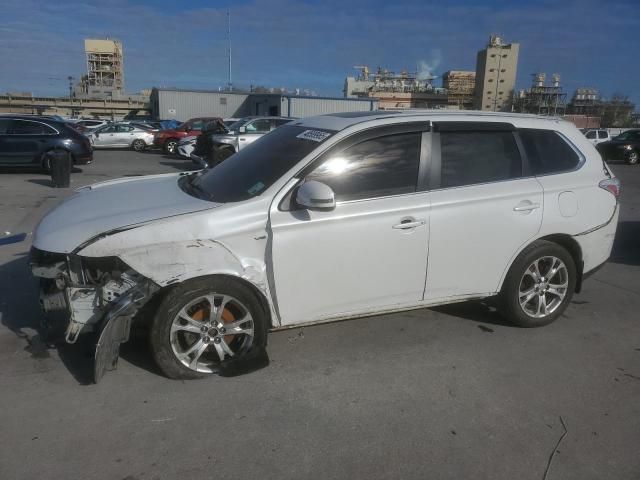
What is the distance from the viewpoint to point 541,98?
112m

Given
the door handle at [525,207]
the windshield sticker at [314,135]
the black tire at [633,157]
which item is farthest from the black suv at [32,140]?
the black tire at [633,157]

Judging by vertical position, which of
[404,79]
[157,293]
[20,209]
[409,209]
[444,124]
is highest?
[404,79]

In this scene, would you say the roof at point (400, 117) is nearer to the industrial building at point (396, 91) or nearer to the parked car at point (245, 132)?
the parked car at point (245, 132)

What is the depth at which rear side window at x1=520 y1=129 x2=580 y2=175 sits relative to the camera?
14.3 feet

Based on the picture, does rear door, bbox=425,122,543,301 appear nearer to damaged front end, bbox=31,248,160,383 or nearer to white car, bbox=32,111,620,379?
white car, bbox=32,111,620,379

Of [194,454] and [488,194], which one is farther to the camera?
[488,194]

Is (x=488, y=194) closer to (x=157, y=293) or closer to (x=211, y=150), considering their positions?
(x=157, y=293)

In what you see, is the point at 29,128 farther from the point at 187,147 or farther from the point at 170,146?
the point at 170,146

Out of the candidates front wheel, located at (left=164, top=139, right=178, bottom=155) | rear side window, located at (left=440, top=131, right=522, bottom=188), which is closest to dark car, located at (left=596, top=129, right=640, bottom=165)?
front wheel, located at (left=164, top=139, right=178, bottom=155)

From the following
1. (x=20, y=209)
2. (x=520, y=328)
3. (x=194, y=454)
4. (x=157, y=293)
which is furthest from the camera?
(x=20, y=209)

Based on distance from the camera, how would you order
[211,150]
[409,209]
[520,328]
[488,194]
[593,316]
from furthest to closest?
[211,150], [593,316], [520,328], [488,194], [409,209]

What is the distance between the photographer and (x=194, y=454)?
279cm

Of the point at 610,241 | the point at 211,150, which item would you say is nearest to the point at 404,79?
the point at 211,150

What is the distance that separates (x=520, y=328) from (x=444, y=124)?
1.89 metres
